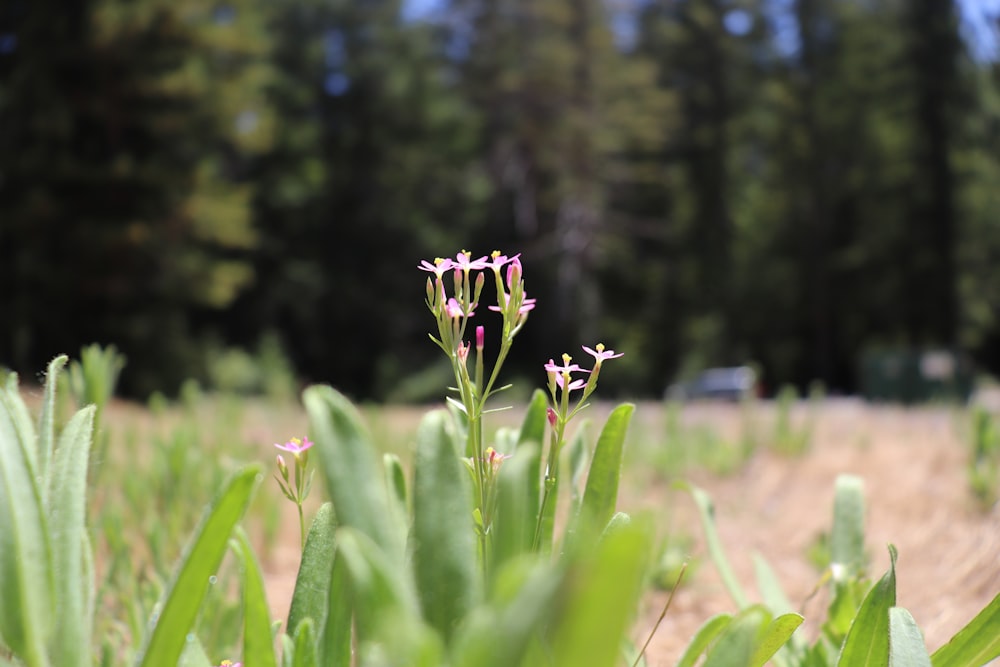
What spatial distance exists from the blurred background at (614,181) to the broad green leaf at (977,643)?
11.4 meters

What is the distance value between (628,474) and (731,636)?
81.2 inches

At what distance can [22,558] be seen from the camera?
0.51 m

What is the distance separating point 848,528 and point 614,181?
19836 millimetres

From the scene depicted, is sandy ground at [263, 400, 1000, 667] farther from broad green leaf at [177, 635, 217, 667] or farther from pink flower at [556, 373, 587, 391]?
broad green leaf at [177, 635, 217, 667]

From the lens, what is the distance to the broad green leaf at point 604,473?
2.36 feet

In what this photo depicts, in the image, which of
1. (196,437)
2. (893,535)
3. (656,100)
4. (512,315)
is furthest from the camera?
(656,100)

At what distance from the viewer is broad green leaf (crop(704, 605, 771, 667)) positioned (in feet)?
1.60

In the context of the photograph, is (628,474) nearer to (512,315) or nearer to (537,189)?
(512,315)

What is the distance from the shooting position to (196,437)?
225 cm

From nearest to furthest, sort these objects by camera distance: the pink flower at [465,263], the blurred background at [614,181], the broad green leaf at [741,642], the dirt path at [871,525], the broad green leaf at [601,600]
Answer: the broad green leaf at [601,600], the broad green leaf at [741,642], the pink flower at [465,263], the dirt path at [871,525], the blurred background at [614,181]

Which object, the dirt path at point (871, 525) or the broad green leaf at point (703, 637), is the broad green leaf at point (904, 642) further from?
the dirt path at point (871, 525)

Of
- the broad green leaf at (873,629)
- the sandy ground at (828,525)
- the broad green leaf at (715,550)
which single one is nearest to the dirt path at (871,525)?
the sandy ground at (828,525)

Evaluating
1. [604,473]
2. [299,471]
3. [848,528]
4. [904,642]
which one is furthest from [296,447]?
[848,528]

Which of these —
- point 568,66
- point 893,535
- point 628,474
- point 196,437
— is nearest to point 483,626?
point 893,535
